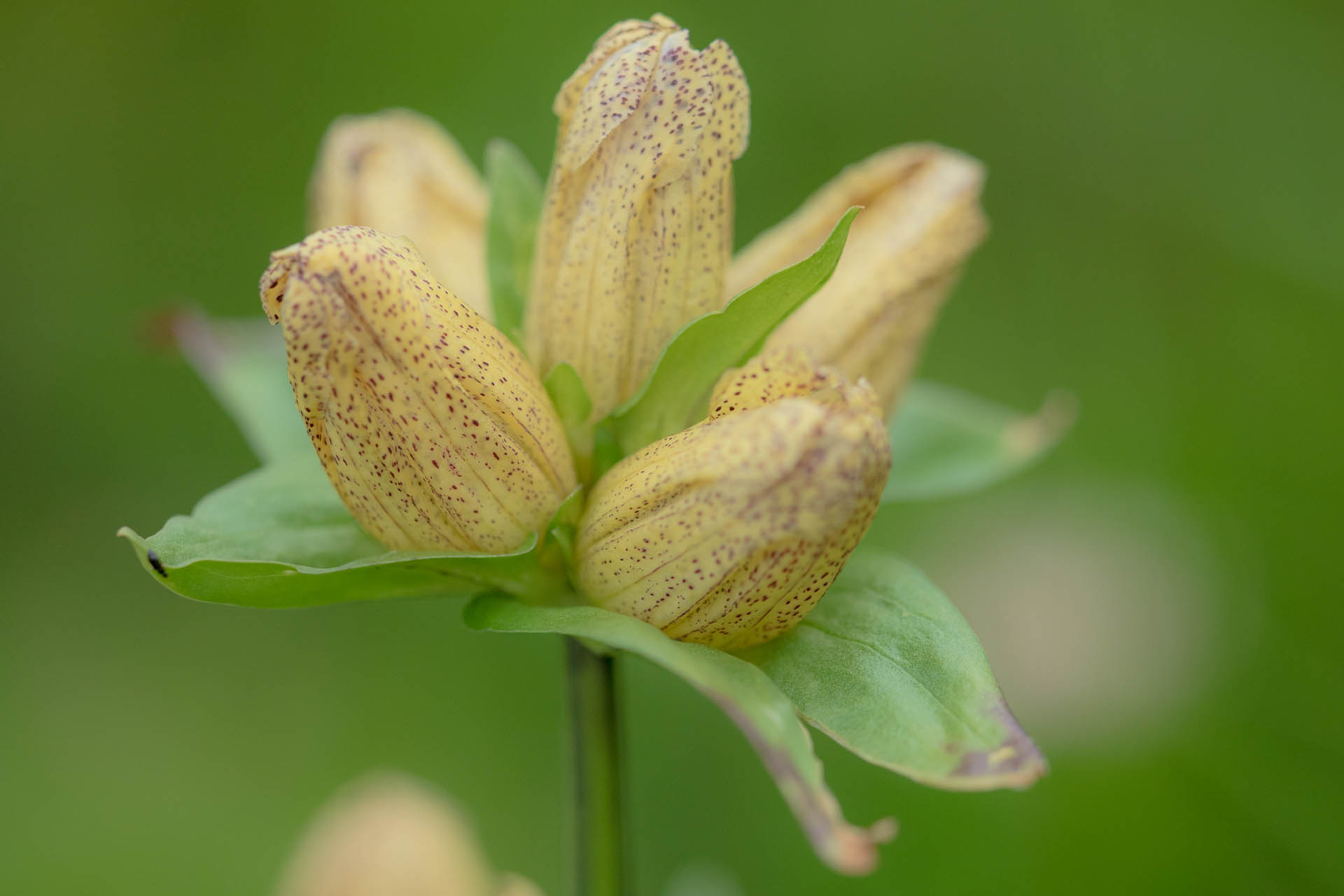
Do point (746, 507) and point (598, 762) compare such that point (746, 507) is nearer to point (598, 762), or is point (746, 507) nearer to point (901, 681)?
point (901, 681)

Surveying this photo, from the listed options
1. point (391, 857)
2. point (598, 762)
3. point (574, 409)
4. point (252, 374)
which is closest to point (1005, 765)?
point (598, 762)

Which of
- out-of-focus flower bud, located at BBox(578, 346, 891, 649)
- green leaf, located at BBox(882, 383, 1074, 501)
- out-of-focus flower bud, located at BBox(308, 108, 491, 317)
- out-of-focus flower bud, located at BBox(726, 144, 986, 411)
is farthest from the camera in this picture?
green leaf, located at BBox(882, 383, 1074, 501)

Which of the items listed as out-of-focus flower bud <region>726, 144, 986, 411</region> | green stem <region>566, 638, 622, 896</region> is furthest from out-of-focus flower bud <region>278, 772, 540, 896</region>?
out-of-focus flower bud <region>726, 144, 986, 411</region>

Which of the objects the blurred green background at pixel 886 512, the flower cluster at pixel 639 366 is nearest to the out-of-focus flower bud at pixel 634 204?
the flower cluster at pixel 639 366

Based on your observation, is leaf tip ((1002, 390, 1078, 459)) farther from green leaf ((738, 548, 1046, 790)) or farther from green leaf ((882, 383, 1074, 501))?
green leaf ((738, 548, 1046, 790))

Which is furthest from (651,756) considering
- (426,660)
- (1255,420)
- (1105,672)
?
(1255,420)

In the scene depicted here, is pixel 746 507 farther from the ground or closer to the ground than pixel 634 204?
closer to the ground

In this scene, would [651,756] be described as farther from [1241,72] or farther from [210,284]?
[1241,72]
